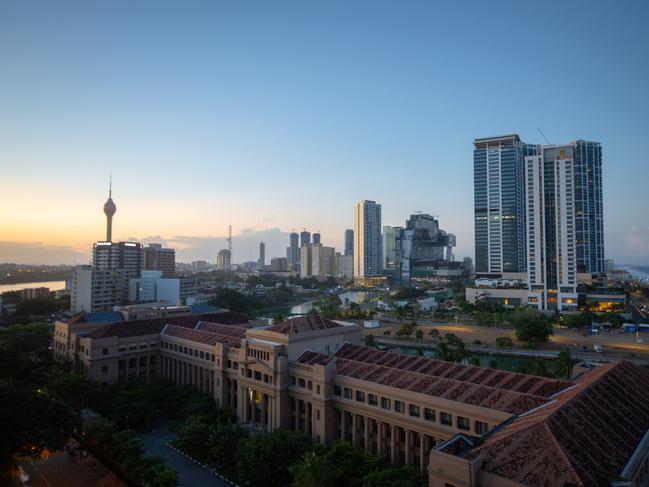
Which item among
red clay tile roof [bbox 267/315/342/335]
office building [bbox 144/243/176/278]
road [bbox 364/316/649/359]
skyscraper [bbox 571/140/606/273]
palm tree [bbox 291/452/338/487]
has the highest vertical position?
skyscraper [bbox 571/140/606/273]

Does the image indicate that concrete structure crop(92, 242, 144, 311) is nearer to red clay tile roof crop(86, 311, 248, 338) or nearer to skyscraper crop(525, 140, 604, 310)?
red clay tile roof crop(86, 311, 248, 338)

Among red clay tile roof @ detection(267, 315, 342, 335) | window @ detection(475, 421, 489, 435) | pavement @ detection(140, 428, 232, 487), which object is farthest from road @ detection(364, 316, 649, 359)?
pavement @ detection(140, 428, 232, 487)

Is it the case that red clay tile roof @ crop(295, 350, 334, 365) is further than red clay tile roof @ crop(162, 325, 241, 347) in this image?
No

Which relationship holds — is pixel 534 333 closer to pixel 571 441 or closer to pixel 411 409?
pixel 411 409

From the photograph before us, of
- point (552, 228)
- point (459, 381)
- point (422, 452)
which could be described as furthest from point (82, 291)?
point (552, 228)

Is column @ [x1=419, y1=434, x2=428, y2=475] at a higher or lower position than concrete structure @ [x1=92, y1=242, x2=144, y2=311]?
lower

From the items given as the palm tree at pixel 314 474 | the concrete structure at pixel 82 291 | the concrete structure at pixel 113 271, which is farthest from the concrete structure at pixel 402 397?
the concrete structure at pixel 113 271

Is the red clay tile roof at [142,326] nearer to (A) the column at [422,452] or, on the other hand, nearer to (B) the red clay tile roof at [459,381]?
(B) the red clay tile roof at [459,381]
